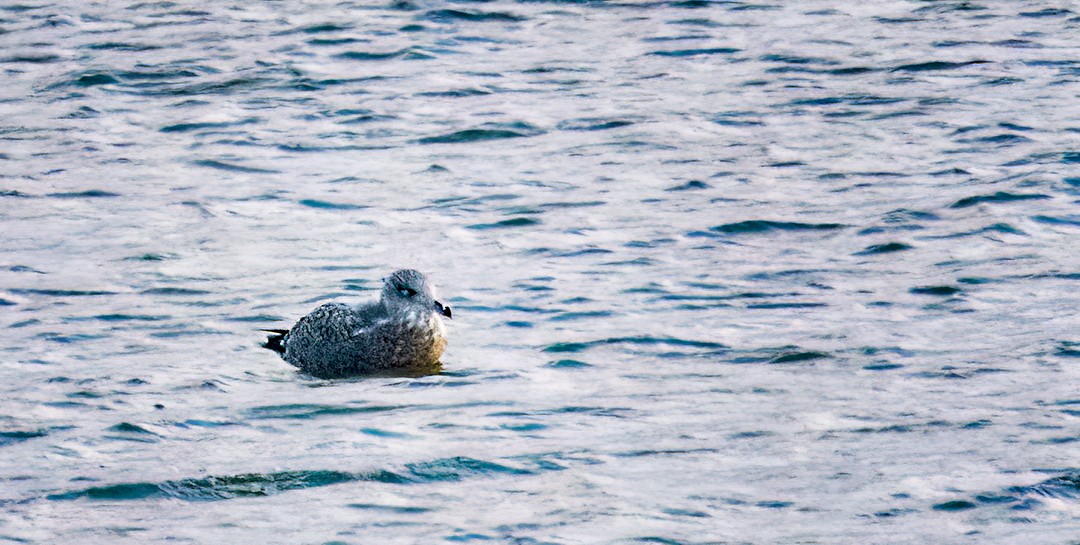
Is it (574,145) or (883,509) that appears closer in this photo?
(883,509)

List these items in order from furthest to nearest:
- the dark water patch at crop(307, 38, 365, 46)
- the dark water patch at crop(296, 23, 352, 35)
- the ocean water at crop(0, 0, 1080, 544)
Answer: the dark water patch at crop(296, 23, 352, 35) < the dark water patch at crop(307, 38, 365, 46) < the ocean water at crop(0, 0, 1080, 544)

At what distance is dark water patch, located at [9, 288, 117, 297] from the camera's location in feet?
44.5

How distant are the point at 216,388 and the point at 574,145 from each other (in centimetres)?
652

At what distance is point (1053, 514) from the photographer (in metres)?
9.43

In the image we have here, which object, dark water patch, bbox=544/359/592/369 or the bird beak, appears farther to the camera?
dark water patch, bbox=544/359/592/369

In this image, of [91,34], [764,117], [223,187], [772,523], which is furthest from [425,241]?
[91,34]

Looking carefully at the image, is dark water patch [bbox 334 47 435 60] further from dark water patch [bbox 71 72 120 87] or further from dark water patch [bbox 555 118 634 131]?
dark water patch [bbox 555 118 634 131]

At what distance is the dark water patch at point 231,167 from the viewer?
1672 cm

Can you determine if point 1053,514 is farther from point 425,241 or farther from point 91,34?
point 91,34

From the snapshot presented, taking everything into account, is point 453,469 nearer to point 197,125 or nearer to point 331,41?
point 197,125

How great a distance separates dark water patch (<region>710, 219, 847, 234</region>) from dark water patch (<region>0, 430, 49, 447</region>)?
6.09 meters

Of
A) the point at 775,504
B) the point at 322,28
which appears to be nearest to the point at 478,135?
the point at 322,28

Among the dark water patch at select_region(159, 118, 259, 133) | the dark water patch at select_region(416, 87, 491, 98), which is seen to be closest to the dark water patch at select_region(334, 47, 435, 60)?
the dark water patch at select_region(416, 87, 491, 98)

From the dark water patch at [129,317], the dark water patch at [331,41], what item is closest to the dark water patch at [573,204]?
the dark water patch at [129,317]
